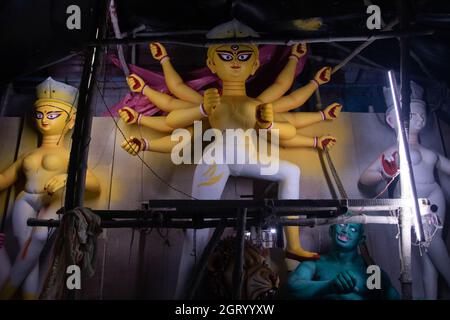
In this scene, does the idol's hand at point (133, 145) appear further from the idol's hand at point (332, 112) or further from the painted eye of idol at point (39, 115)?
the idol's hand at point (332, 112)

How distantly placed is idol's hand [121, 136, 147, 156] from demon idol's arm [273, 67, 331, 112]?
3.04 meters

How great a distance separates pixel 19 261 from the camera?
334 inches

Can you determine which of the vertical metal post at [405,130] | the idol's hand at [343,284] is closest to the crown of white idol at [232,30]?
Answer: the vertical metal post at [405,130]

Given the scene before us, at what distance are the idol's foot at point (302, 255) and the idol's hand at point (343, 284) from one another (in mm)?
577

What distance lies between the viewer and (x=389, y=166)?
899 cm

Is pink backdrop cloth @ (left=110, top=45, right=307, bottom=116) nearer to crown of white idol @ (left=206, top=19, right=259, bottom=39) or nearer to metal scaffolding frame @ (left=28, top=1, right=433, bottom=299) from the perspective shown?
crown of white idol @ (left=206, top=19, right=259, bottom=39)

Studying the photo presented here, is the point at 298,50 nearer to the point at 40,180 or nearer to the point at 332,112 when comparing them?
the point at 332,112

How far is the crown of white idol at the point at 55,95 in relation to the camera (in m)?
9.30

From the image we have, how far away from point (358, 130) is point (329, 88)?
1.55m

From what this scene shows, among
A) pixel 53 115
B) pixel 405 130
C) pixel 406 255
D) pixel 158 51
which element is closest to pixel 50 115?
pixel 53 115

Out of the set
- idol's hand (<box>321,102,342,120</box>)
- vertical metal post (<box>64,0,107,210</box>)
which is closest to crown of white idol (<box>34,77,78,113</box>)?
vertical metal post (<box>64,0,107,210</box>)

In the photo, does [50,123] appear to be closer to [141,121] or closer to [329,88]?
[141,121]

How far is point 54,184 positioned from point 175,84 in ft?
11.0
